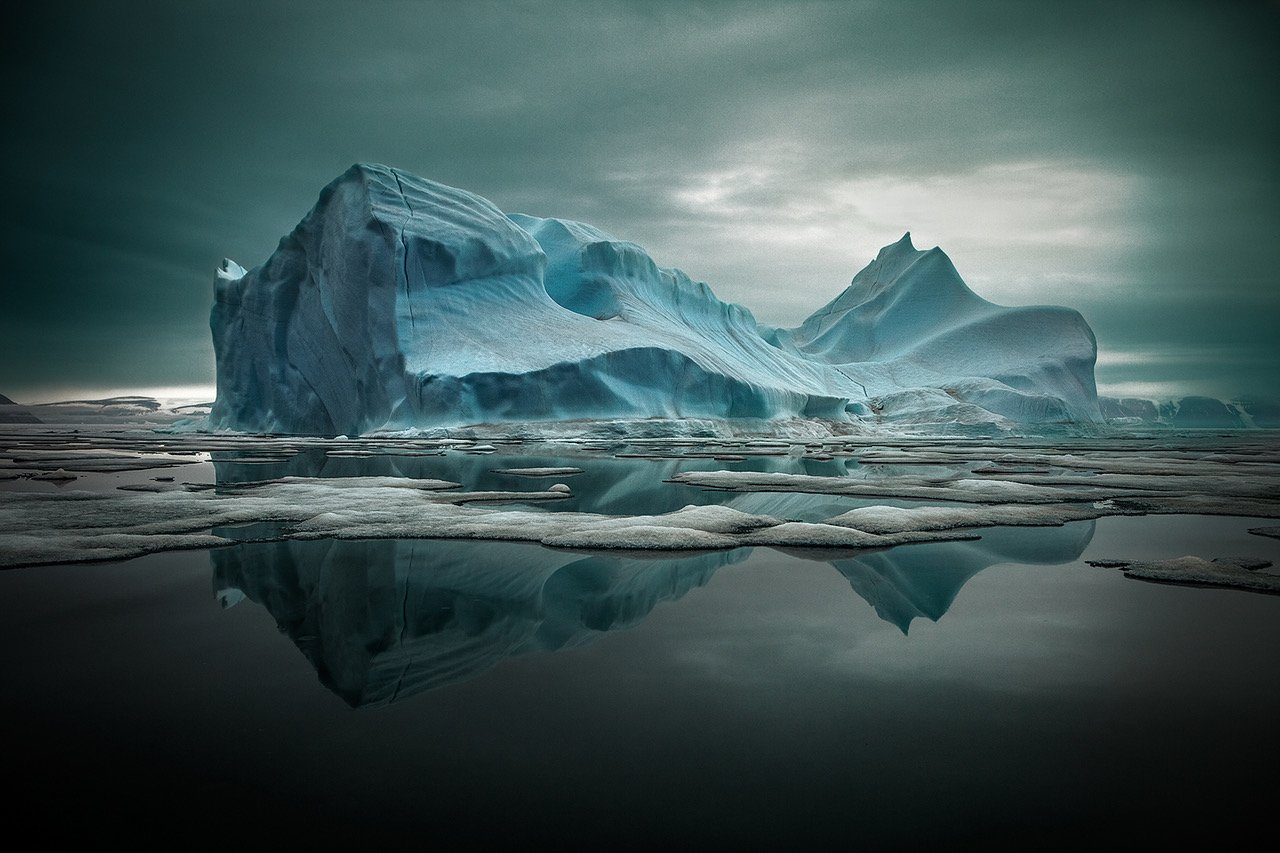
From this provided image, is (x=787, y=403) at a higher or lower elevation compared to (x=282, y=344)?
lower

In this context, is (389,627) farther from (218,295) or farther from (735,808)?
(218,295)

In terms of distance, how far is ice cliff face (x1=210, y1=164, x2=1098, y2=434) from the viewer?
38.5 meters

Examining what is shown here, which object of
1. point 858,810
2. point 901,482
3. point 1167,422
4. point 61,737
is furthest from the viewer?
point 1167,422

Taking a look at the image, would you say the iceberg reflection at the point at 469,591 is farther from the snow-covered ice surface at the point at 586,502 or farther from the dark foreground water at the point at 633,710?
the snow-covered ice surface at the point at 586,502

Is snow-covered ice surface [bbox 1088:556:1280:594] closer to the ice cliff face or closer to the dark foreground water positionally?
the dark foreground water

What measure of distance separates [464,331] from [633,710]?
126ft

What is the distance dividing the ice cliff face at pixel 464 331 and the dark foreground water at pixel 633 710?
32.2 m

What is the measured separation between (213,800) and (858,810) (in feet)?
7.35

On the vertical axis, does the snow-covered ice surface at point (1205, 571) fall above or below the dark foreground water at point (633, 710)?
below

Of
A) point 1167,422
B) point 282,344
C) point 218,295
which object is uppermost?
point 218,295

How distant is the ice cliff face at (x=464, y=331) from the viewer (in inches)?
1517

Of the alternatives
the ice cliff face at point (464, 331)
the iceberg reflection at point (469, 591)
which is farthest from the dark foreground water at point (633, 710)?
the ice cliff face at point (464, 331)

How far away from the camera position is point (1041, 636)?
4.69 m

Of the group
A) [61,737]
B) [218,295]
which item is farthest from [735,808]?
[218,295]
